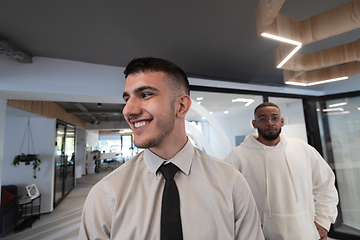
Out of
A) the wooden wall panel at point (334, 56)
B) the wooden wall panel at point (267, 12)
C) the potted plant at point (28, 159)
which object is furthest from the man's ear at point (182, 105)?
the potted plant at point (28, 159)

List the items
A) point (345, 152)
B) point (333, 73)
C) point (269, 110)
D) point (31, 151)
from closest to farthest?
1. point (269, 110)
2. point (333, 73)
3. point (345, 152)
4. point (31, 151)

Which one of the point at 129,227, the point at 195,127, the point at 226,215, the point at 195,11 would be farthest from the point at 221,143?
the point at 129,227

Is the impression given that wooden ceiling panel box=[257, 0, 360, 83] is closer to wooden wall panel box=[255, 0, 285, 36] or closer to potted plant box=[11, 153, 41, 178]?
wooden wall panel box=[255, 0, 285, 36]

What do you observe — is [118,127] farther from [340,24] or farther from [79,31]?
[340,24]

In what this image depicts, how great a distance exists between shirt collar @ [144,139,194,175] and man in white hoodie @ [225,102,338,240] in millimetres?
946

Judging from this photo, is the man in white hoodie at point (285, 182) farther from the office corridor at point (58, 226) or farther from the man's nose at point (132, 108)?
the office corridor at point (58, 226)

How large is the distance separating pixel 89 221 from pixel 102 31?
181cm

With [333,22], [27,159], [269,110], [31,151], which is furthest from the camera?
[31,151]

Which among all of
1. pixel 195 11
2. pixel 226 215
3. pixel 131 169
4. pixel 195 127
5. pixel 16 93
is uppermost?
pixel 195 11

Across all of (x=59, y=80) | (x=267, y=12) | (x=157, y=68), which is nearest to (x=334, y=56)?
(x=267, y=12)

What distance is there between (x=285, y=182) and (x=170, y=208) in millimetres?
1189

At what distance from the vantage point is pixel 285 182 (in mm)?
1485

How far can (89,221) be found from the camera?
731 mm

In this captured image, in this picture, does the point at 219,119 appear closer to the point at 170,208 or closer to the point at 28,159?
the point at 170,208
